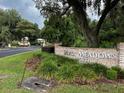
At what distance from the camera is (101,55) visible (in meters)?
15.4

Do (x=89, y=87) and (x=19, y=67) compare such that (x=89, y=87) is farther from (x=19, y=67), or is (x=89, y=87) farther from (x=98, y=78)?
(x=19, y=67)

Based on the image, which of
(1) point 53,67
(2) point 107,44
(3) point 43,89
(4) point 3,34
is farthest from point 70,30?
(4) point 3,34

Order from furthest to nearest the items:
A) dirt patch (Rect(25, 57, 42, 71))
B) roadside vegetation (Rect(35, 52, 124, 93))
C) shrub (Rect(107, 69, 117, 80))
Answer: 1. dirt patch (Rect(25, 57, 42, 71))
2. shrub (Rect(107, 69, 117, 80))
3. roadside vegetation (Rect(35, 52, 124, 93))

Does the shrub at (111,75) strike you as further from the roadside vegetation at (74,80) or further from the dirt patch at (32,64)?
the dirt patch at (32,64)


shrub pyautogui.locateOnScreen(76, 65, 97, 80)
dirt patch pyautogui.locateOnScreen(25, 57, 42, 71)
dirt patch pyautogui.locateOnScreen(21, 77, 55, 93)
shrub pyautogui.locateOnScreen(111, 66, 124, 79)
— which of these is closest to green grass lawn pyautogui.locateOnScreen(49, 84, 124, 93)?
dirt patch pyautogui.locateOnScreen(21, 77, 55, 93)

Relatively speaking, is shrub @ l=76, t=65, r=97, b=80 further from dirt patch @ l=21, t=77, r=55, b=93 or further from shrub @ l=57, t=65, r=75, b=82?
dirt patch @ l=21, t=77, r=55, b=93

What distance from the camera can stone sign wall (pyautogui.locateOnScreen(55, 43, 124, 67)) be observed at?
14.6 m

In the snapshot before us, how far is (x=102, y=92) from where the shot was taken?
9.97 metres

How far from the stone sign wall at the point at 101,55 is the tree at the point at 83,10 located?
196 cm

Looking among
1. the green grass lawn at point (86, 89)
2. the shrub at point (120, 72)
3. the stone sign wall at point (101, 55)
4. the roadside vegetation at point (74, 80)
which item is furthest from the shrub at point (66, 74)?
the stone sign wall at point (101, 55)

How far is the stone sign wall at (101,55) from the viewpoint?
1458cm

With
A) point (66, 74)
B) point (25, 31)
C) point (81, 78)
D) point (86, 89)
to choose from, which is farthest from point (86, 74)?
point (25, 31)

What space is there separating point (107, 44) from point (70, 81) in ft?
26.1

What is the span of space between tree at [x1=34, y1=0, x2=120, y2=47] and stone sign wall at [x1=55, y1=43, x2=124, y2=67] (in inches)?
77.0
